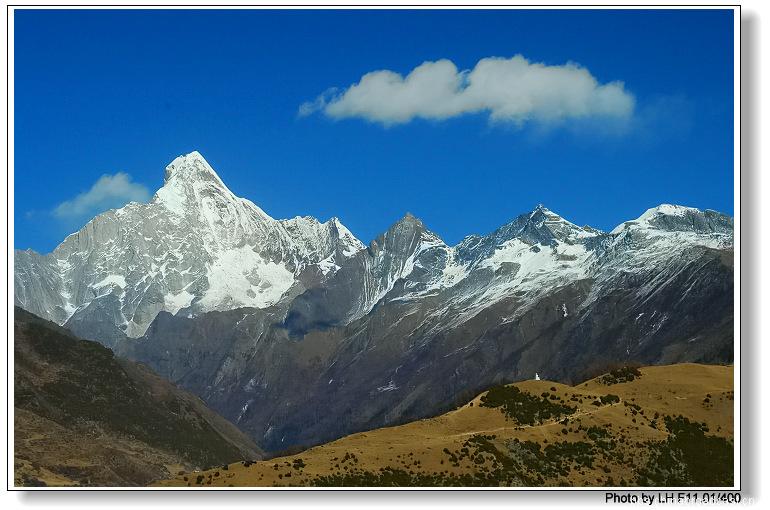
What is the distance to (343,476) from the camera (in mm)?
102625

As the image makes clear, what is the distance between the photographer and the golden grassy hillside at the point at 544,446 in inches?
4097

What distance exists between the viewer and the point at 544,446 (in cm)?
11606

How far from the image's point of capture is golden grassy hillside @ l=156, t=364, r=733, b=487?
341 feet
